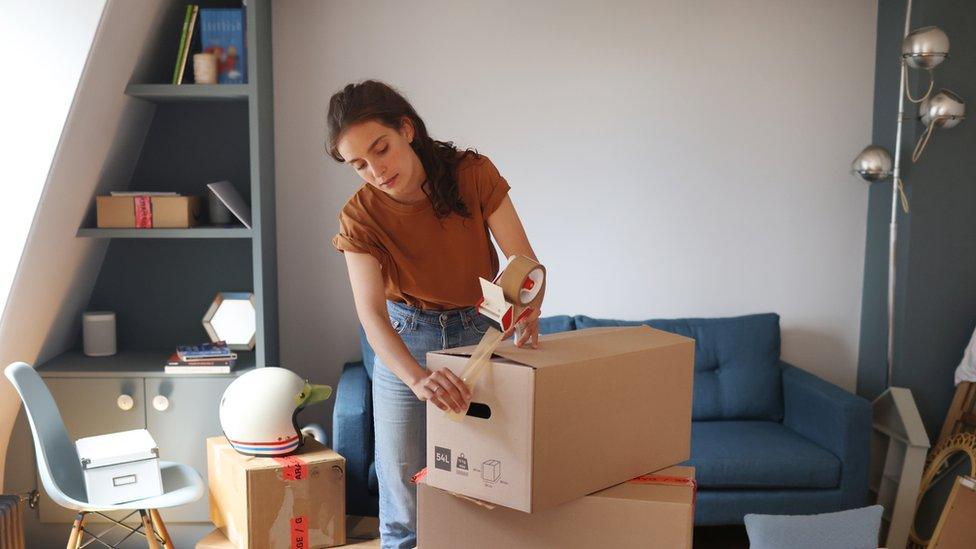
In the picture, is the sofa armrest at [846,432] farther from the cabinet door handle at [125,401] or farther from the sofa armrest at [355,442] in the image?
the cabinet door handle at [125,401]

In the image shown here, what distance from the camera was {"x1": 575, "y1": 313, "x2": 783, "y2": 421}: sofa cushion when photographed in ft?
10.9

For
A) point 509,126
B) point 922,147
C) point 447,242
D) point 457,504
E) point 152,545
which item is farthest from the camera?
point 509,126

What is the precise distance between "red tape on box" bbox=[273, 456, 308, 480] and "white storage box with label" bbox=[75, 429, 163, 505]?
13.7 inches

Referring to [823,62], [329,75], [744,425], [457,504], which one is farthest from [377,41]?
[457,504]

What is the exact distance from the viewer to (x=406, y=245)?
1835mm

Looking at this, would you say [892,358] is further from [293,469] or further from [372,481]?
[293,469]

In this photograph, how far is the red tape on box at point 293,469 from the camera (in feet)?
8.71

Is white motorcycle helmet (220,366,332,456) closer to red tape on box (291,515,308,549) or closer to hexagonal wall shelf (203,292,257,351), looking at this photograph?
red tape on box (291,515,308,549)

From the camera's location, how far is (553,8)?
3.43 meters

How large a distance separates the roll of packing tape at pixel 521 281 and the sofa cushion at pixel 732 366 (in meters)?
1.84

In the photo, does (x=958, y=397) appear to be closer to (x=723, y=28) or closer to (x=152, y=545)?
(x=723, y=28)

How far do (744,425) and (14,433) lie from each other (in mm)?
2526

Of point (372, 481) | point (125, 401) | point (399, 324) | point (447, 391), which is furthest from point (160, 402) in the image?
Result: point (447, 391)

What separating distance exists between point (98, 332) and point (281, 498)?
1.03 metres
